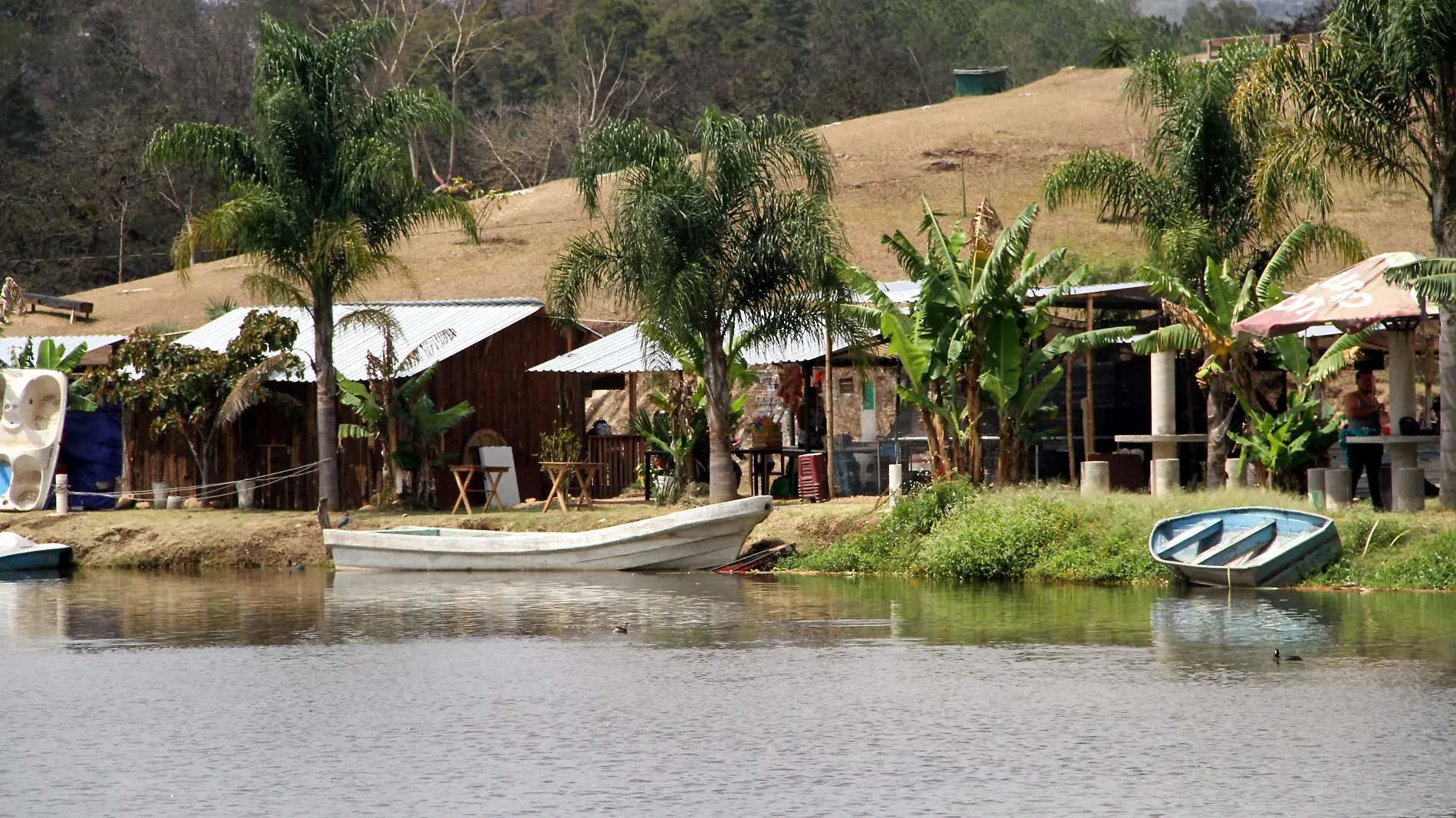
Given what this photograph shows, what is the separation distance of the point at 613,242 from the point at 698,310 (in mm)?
2047

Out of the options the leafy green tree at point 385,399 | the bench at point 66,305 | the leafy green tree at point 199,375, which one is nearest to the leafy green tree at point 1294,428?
the leafy green tree at point 385,399

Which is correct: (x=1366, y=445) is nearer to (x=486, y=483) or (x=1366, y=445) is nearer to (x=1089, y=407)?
(x=1089, y=407)

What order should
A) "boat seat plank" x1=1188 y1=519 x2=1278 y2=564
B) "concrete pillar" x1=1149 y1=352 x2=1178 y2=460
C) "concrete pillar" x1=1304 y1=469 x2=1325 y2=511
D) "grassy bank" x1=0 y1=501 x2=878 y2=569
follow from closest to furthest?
"boat seat plank" x1=1188 y1=519 x2=1278 y2=564, "concrete pillar" x1=1304 y1=469 x2=1325 y2=511, "concrete pillar" x1=1149 y1=352 x2=1178 y2=460, "grassy bank" x1=0 y1=501 x2=878 y2=569

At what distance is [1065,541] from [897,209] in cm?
4311

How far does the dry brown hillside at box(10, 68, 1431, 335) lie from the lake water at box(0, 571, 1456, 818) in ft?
117

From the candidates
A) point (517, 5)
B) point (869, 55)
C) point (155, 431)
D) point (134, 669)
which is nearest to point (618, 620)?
point (134, 669)

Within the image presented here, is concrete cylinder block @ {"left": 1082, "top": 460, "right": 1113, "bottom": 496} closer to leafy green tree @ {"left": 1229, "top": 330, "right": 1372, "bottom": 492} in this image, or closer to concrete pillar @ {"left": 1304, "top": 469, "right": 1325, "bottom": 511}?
leafy green tree @ {"left": 1229, "top": 330, "right": 1372, "bottom": 492}

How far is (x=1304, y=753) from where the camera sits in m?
11.3

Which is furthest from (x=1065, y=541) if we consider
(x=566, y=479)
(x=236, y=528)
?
(x=236, y=528)

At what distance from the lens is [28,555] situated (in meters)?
27.3

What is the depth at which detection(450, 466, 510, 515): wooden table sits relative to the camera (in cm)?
2816

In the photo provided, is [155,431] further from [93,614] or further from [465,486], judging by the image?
[93,614]

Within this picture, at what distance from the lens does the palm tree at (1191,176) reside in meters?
25.5

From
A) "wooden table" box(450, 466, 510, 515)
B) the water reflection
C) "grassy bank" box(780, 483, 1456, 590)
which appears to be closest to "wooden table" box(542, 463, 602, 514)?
"wooden table" box(450, 466, 510, 515)
